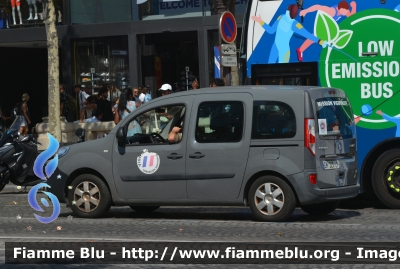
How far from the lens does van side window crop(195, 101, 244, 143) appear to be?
10.9 m

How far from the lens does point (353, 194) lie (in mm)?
11141

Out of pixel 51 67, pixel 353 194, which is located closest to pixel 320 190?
pixel 353 194

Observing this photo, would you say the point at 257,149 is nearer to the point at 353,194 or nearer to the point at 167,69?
the point at 353,194

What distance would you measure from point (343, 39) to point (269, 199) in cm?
309

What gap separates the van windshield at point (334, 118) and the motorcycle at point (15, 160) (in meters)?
6.79

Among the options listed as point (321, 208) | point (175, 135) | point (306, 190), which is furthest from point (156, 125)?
point (321, 208)

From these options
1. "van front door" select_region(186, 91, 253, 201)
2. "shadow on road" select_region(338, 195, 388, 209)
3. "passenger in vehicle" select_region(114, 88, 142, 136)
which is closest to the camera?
"van front door" select_region(186, 91, 253, 201)

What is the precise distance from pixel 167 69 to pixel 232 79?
9.42m

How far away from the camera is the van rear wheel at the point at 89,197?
1150 cm

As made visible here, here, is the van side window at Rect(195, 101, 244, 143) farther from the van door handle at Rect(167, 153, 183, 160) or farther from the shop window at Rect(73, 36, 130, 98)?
the shop window at Rect(73, 36, 130, 98)

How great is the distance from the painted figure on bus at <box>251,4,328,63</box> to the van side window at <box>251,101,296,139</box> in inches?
89.3

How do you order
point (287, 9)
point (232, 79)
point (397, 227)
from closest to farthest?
point (397, 227) → point (287, 9) → point (232, 79)

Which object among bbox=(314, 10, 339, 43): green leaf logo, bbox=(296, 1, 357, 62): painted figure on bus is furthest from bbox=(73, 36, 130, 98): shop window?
bbox=(314, 10, 339, 43): green leaf logo

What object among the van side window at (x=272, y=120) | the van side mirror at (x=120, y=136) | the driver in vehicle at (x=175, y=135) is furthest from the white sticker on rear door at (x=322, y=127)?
the van side mirror at (x=120, y=136)
